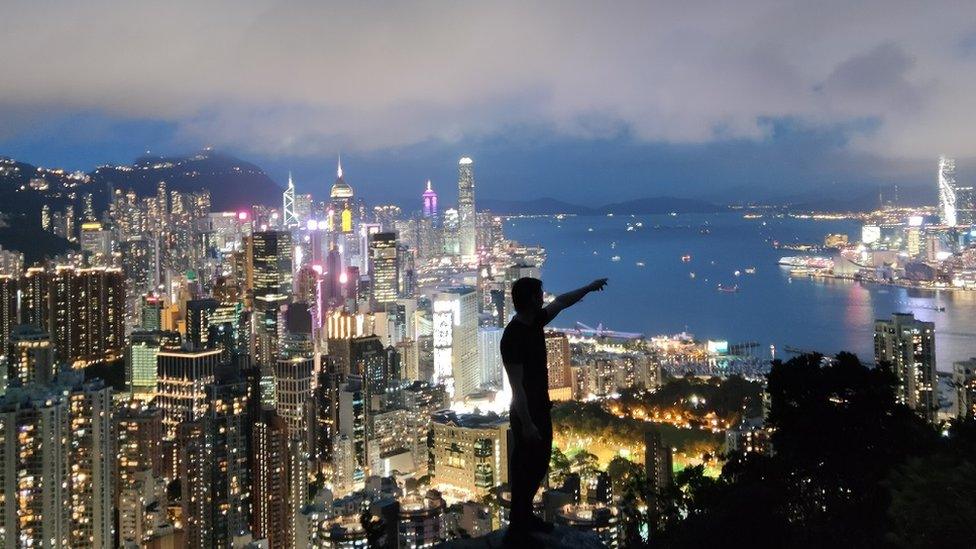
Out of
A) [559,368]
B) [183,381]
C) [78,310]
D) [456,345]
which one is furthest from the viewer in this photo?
[456,345]

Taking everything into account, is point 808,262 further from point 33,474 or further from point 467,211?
point 33,474

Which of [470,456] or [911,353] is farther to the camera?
[470,456]

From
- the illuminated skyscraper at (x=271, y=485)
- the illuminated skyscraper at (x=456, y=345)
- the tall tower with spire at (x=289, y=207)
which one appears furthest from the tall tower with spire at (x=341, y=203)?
the illuminated skyscraper at (x=271, y=485)

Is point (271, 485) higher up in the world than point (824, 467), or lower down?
lower down

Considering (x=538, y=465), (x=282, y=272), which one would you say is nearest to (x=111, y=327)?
(x=282, y=272)

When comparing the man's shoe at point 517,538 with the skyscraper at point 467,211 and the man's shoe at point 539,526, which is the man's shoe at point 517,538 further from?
the skyscraper at point 467,211

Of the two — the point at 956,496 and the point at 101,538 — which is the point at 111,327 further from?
the point at 956,496

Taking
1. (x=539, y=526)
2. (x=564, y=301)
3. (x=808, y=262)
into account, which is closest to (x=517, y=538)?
(x=539, y=526)
